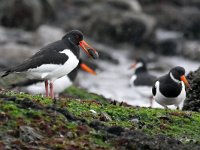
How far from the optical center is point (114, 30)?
27.6 m

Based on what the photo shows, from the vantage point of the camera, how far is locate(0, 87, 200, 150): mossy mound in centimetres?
734

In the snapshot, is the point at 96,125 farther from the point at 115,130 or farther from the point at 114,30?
the point at 114,30

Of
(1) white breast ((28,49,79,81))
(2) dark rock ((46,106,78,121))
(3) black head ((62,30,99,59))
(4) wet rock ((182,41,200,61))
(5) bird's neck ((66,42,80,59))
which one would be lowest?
(2) dark rock ((46,106,78,121))

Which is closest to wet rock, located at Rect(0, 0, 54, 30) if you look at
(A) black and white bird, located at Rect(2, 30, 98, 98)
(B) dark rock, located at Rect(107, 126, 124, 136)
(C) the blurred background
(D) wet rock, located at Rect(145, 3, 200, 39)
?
(C) the blurred background

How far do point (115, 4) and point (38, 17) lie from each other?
4734mm

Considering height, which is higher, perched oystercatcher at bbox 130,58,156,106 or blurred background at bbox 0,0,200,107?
blurred background at bbox 0,0,200,107

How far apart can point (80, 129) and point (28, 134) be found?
33.1 inches

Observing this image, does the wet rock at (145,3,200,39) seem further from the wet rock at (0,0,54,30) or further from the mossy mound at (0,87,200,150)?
the mossy mound at (0,87,200,150)

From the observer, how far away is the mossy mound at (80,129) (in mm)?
7340

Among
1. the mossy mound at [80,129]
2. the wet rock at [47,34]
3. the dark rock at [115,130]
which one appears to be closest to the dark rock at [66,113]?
the mossy mound at [80,129]

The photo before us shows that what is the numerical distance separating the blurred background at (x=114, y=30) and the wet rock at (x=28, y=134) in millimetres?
15763

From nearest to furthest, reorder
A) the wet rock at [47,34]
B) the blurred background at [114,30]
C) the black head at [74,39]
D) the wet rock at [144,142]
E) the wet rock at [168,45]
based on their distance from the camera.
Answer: the wet rock at [144,142] < the black head at [74,39] < the blurred background at [114,30] < the wet rock at [47,34] < the wet rock at [168,45]

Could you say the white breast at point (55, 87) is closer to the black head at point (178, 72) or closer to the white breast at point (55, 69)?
the white breast at point (55, 69)

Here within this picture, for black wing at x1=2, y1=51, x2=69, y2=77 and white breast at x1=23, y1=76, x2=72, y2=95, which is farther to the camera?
white breast at x1=23, y1=76, x2=72, y2=95
